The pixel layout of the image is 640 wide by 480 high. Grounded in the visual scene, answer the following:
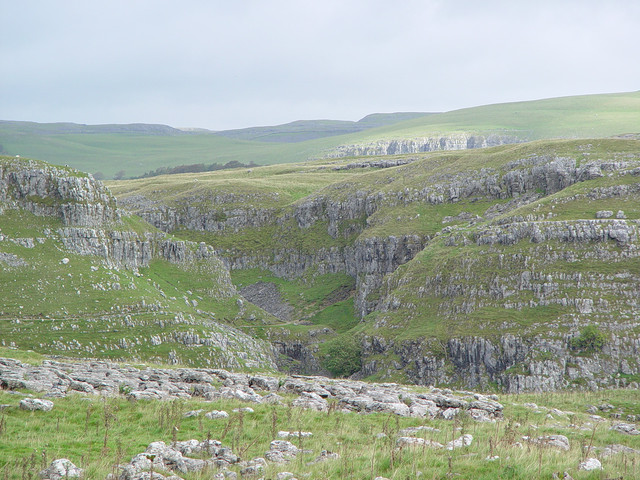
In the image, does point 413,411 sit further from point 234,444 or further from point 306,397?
point 234,444

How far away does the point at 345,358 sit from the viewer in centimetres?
8619

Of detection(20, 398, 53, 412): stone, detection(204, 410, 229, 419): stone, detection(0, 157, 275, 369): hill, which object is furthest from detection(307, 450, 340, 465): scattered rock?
detection(0, 157, 275, 369): hill

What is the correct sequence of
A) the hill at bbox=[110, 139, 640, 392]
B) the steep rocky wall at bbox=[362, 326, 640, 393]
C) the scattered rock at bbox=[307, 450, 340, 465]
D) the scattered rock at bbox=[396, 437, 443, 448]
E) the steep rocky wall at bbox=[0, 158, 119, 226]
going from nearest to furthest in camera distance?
the scattered rock at bbox=[307, 450, 340, 465] < the scattered rock at bbox=[396, 437, 443, 448] < the steep rocky wall at bbox=[362, 326, 640, 393] < the hill at bbox=[110, 139, 640, 392] < the steep rocky wall at bbox=[0, 158, 119, 226]

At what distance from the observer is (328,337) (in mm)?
104250

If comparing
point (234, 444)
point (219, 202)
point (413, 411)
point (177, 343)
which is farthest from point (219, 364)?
point (219, 202)

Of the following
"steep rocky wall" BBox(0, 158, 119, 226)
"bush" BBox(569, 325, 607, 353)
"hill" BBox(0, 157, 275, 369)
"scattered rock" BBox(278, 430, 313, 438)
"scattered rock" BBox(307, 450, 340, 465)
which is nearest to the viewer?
"scattered rock" BBox(307, 450, 340, 465)

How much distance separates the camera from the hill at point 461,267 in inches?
2933

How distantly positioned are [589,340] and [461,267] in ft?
74.1

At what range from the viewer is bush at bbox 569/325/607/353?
2790 inches

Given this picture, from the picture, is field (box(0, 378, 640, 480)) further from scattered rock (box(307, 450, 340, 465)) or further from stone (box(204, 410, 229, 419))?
stone (box(204, 410, 229, 419))

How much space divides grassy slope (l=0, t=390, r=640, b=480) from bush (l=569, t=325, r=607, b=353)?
44.8 meters

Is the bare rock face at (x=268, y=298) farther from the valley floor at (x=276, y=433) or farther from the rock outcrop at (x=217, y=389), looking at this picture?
the valley floor at (x=276, y=433)

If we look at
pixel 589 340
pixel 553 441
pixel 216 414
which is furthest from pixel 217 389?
pixel 589 340

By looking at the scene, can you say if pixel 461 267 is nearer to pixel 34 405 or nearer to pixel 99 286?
pixel 99 286
